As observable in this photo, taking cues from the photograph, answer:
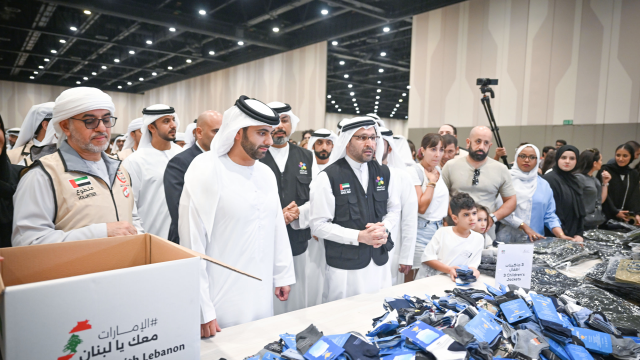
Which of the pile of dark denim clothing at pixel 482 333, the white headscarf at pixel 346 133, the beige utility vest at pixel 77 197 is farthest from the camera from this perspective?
the white headscarf at pixel 346 133

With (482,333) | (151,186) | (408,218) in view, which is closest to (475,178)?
(408,218)

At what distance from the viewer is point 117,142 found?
367 inches

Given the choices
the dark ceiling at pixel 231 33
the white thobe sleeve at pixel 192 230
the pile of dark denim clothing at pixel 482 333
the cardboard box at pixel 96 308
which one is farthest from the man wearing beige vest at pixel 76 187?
the dark ceiling at pixel 231 33

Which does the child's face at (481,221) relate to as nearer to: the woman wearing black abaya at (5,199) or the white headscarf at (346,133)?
the white headscarf at (346,133)

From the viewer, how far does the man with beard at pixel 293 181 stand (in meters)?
2.98

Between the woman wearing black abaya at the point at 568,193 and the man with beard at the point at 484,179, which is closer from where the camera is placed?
the man with beard at the point at 484,179

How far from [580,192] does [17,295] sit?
444cm

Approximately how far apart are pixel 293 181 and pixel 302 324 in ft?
5.04

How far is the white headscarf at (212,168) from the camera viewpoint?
6.03 feet

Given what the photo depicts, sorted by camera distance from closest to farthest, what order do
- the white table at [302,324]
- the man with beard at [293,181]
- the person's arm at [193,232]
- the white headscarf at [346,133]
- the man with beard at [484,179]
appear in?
1. the white table at [302,324]
2. the person's arm at [193,232]
3. the white headscarf at [346,133]
4. the man with beard at [293,181]
5. the man with beard at [484,179]

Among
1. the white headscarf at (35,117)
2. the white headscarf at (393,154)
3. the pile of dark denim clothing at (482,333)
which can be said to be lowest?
the pile of dark denim clothing at (482,333)

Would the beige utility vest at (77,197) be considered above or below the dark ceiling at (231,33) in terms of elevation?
below

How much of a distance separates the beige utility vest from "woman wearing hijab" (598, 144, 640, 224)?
558cm

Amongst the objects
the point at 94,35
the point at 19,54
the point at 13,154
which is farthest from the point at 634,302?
the point at 19,54
